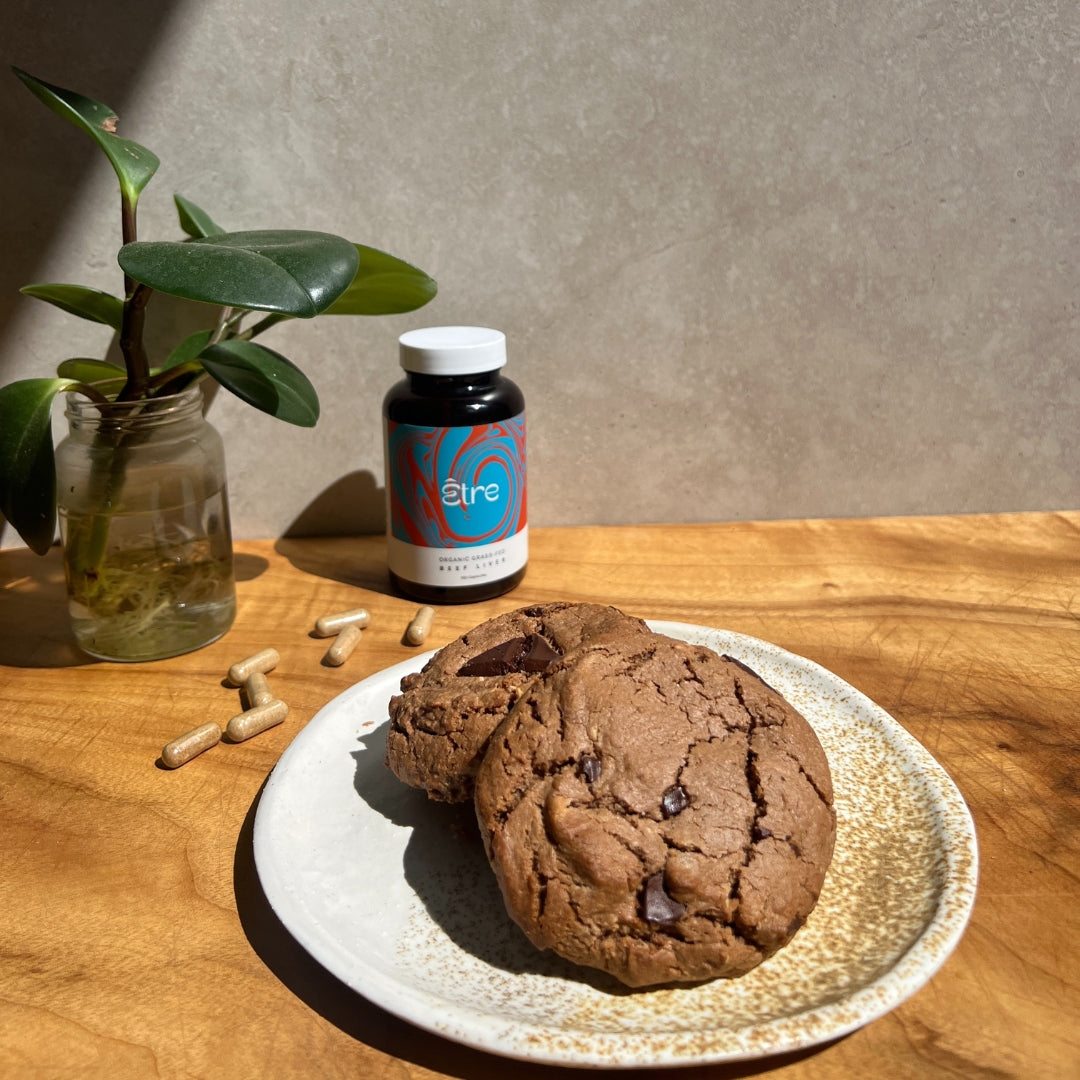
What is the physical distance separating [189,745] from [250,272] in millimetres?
468

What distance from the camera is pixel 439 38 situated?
128 centimetres

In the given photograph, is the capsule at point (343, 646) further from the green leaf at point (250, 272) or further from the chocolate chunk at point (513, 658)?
the green leaf at point (250, 272)

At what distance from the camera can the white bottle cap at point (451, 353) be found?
3.90 ft

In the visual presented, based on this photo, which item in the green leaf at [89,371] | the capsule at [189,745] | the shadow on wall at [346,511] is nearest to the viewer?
the capsule at [189,745]

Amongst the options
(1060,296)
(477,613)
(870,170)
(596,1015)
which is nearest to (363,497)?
(477,613)

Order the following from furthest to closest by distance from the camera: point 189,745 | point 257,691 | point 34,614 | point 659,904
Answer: point 34,614
point 257,691
point 189,745
point 659,904

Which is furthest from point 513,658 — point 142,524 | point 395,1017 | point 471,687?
point 142,524

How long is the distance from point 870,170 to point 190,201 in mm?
946

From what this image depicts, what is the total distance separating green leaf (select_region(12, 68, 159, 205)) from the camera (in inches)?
39.1

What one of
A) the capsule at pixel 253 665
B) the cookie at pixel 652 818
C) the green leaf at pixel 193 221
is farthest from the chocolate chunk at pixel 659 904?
the green leaf at pixel 193 221

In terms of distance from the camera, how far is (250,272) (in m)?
0.83

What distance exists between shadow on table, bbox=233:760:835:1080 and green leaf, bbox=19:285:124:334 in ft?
2.04

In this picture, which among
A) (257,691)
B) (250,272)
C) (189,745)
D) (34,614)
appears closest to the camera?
(250,272)

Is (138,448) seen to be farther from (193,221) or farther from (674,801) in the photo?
(674,801)
